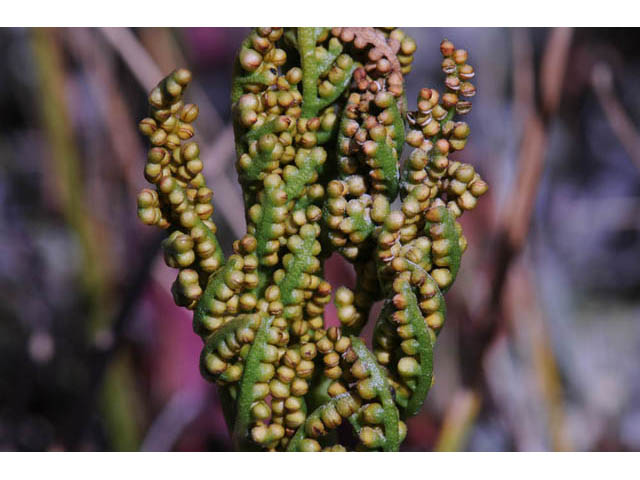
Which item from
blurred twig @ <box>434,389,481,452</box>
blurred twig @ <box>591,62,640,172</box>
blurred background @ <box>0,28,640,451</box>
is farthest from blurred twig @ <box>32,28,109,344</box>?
blurred twig @ <box>591,62,640,172</box>

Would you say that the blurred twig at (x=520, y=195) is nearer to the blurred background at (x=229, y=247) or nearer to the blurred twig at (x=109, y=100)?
the blurred background at (x=229, y=247)

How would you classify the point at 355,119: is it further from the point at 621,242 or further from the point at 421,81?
the point at 621,242

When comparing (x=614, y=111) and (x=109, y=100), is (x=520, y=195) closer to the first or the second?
(x=614, y=111)

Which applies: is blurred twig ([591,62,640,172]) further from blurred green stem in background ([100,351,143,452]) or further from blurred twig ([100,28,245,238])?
blurred green stem in background ([100,351,143,452])

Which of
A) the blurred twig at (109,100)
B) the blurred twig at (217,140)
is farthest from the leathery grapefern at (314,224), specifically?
the blurred twig at (109,100)

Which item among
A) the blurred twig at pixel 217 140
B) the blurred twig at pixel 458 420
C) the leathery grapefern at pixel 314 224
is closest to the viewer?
the leathery grapefern at pixel 314 224
